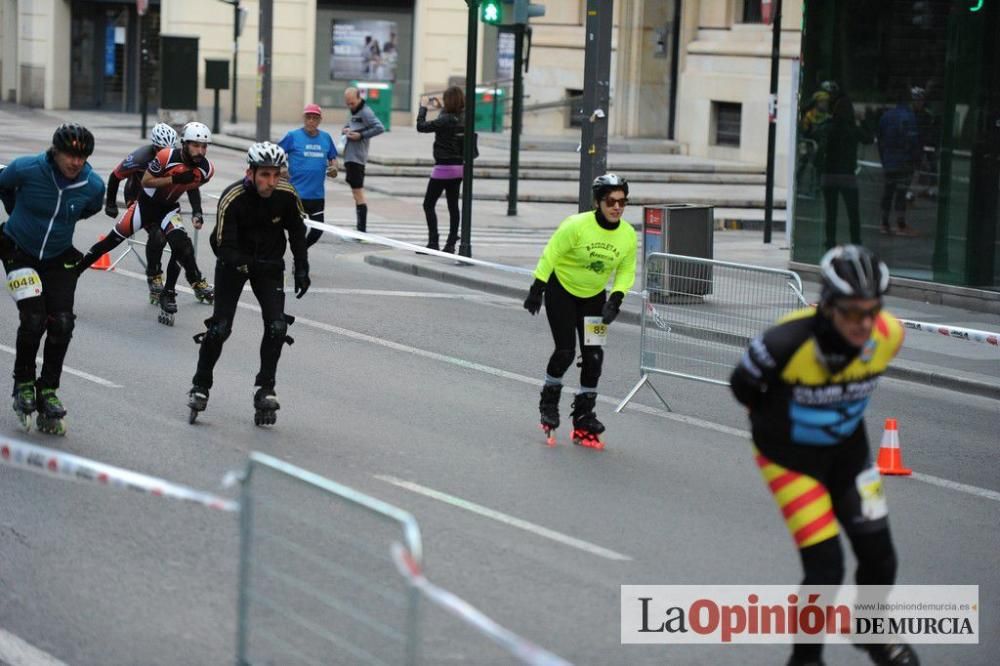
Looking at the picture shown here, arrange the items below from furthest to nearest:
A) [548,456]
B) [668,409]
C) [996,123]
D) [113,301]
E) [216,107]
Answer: [216,107]
[996,123]
[113,301]
[668,409]
[548,456]

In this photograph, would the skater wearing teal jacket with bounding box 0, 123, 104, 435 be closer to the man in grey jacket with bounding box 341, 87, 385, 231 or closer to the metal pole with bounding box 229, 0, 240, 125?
the man in grey jacket with bounding box 341, 87, 385, 231

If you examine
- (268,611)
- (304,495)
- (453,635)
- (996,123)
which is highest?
(996,123)

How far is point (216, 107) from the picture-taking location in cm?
3531

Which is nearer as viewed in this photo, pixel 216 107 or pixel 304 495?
pixel 304 495

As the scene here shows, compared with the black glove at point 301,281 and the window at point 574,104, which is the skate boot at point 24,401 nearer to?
the black glove at point 301,281

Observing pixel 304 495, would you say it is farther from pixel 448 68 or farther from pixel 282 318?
pixel 448 68

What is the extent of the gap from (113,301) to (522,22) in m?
7.56

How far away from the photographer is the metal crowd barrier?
1152 centimetres

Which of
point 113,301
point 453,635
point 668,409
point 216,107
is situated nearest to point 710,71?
point 216,107

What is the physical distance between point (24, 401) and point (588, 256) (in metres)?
3.55

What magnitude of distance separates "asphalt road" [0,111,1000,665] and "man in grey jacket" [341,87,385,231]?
6.35 metres

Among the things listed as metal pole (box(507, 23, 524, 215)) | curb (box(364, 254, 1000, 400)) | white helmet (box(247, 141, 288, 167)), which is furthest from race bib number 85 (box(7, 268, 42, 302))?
metal pole (box(507, 23, 524, 215))

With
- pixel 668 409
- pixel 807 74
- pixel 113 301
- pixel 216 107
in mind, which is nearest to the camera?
pixel 668 409

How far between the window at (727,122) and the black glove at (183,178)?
20.1 meters
